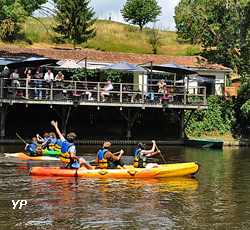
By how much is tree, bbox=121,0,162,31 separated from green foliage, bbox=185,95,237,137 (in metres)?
36.8

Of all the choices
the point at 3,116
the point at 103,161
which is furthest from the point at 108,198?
the point at 3,116

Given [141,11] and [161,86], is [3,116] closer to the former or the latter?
[161,86]

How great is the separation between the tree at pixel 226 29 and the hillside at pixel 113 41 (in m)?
12.7

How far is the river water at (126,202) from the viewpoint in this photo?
28.5ft

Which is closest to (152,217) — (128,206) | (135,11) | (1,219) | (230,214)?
(128,206)

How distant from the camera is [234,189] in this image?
1249cm

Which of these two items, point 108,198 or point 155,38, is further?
point 155,38

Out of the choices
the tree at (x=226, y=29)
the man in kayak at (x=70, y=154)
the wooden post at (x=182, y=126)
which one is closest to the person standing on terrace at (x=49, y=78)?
the wooden post at (x=182, y=126)

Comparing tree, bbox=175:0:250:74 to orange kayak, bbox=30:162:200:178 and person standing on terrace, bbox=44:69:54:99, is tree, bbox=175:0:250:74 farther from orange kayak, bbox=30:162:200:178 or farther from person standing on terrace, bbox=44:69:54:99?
orange kayak, bbox=30:162:200:178

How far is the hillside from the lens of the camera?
Answer: 4953 centimetres

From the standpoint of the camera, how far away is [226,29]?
33562 mm

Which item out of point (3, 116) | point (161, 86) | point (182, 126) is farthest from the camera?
point (182, 126)

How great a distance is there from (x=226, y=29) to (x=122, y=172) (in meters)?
23.6

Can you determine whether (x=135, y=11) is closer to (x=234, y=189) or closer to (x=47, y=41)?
(x=47, y=41)
